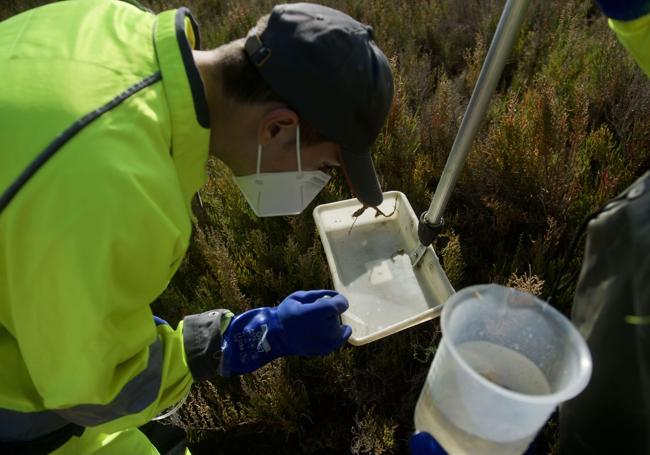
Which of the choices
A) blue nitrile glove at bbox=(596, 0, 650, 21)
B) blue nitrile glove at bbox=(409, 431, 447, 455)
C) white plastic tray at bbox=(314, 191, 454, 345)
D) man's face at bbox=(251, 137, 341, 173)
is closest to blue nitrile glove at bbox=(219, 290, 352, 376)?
white plastic tray at bbox=(314, 191, 454, 345)

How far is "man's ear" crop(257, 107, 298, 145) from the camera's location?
4.29 feet

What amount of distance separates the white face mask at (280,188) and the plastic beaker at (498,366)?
71cm

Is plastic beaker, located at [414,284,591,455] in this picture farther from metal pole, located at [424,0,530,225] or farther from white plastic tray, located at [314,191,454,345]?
white plastic tray, located at [314,191,454,345]

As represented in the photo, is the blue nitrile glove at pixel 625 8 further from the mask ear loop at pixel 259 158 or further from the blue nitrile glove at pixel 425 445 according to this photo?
the blue nitrile glove at pixel 425 445

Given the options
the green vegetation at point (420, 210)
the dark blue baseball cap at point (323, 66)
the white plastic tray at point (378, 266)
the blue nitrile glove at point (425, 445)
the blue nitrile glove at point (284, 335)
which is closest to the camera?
the blue nitrile glove at point (425, 445)

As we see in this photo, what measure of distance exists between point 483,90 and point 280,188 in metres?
0.69

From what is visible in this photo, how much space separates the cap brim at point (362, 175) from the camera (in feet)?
4.90

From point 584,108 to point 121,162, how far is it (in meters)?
2.27

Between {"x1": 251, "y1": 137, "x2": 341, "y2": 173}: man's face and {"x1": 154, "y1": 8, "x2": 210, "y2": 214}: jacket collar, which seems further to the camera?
{"x1": 251, "y1": 137, "x2": 341, "y2": 173}: man's face

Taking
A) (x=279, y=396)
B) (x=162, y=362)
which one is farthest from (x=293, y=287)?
(x=162, y=362)

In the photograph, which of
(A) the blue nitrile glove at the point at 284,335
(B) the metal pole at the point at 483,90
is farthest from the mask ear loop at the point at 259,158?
(B) the metal pole at the point at 483,90

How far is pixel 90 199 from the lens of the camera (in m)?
1.03

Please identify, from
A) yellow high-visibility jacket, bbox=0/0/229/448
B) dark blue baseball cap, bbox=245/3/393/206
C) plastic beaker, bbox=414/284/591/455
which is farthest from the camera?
dark blue baseball cap, bbox=245/3/393/206

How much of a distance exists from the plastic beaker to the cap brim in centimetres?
65
